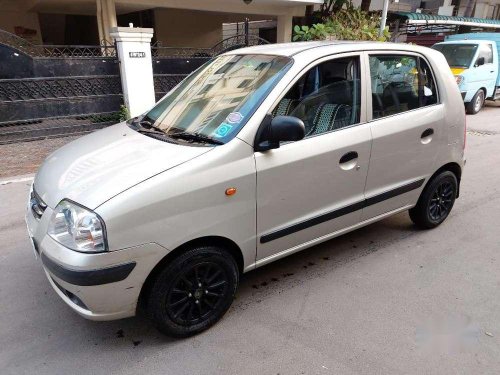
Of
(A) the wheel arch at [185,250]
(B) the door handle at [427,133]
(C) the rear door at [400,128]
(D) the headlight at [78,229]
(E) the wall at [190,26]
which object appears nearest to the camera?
(D) the headlight at [78,229]

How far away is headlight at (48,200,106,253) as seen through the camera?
2143 millimetres

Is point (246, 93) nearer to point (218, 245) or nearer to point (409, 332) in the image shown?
point (218, 245)

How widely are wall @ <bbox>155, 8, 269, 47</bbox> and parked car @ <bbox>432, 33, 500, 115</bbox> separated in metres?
6.94

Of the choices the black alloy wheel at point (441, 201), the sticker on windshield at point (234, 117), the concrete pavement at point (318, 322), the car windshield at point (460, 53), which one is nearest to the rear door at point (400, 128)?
the black alloy wheel at point (441, 201)

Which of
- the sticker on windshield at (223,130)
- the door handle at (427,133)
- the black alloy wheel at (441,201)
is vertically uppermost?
the sticker on windshield at (223,130)

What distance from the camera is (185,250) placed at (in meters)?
2.45

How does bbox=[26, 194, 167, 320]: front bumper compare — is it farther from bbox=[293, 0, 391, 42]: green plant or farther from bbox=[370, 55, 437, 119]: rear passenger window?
bbox=[293, 0, 391, 42]: green plant

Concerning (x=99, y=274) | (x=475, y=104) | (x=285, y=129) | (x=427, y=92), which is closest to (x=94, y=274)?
(x=99, y=274)

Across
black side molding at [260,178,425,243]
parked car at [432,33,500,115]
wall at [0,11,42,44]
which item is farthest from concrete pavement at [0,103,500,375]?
wall at [0,11,42,44]

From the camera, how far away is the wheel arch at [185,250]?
2.39 meters

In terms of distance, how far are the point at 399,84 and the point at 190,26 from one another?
46.1 feet

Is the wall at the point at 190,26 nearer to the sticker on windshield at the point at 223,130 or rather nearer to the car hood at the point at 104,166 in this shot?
the car hood at the point at 104,166

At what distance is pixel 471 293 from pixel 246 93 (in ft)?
7.36

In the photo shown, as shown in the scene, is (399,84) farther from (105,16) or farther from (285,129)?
(105,16)
